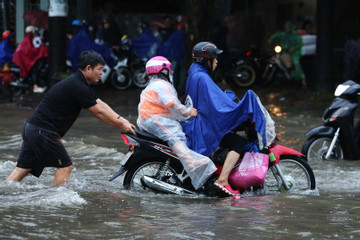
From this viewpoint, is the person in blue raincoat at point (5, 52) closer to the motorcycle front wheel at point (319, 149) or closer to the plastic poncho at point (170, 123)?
the motorcycle front wheel at point (319, 149)

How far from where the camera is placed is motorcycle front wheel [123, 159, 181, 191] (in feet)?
24.2

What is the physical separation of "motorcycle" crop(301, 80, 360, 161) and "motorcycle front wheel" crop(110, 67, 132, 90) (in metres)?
8.98

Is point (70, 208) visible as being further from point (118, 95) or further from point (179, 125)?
point (118, 95)

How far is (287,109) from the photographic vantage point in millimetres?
15664

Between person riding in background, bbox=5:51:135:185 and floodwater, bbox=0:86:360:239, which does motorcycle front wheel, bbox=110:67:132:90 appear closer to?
floodwater, bbox=0:86:360:239

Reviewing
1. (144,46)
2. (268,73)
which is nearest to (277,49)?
(268,73)

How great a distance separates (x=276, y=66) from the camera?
1834 cm

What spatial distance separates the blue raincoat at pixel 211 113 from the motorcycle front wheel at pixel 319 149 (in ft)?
9.38

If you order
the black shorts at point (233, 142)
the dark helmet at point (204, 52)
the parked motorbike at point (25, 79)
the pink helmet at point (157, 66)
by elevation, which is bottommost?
the parked motorbike at point (25, 79)

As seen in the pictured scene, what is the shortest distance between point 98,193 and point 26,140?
929 millimetres

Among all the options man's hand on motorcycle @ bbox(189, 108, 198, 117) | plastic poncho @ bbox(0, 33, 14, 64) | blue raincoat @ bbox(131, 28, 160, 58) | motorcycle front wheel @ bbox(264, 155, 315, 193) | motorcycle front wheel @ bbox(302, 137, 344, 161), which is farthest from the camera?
blue raincoat @ bbox(131, 28, 160, 58)

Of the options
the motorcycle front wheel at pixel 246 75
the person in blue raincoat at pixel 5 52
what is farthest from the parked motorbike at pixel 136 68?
the person in blue raincoat at pixel 5 52

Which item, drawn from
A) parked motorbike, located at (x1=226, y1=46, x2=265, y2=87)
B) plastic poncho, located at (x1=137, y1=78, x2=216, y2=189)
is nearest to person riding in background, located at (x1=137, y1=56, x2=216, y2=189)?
plastic poncho, located at (x1=137, y1=78, x2=216, y2=189)

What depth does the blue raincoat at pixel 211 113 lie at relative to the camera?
7041 mm
